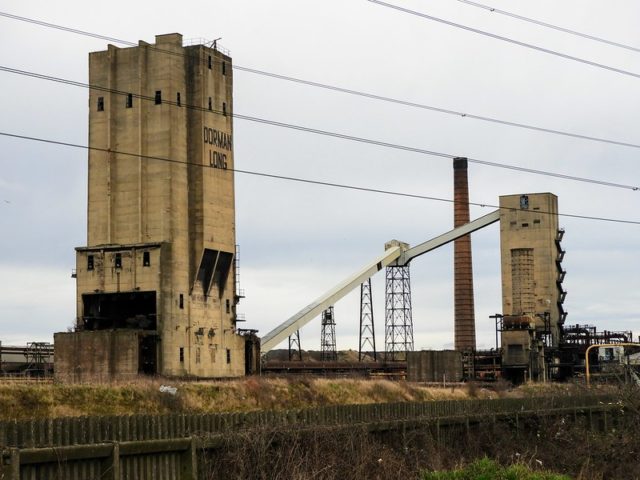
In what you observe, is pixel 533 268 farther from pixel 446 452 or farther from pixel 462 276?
pixel 446 452

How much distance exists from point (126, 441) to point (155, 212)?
43.3m

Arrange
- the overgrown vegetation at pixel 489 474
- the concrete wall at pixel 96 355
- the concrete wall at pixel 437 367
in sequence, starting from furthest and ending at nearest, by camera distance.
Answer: the concrete wall at pixel 437 367 → the concrete wall at pixel 96 355 → the overgrown vegetation at pixel 489 474

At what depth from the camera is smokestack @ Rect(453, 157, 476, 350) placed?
9388 centimetres

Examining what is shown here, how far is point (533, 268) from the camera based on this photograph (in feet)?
292

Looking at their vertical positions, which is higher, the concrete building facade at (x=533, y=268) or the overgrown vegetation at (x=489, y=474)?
the concrete building facade at (x=533, y=268)

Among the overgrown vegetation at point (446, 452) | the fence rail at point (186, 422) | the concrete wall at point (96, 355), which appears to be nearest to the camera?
the fence rail at point (186, 422)

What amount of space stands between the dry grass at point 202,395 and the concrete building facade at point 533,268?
60.3ft

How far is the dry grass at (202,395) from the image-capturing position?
42.5 metres

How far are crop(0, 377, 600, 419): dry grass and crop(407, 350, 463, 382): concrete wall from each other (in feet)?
55.8

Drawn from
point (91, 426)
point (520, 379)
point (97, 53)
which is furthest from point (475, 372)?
point (91, 426)

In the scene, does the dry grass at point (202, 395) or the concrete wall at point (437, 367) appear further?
the concrete wall at point (437, 367)

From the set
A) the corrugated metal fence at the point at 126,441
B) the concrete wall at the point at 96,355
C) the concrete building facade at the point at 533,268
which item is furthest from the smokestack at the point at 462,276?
the corrugated metal fence at the point at 126,441

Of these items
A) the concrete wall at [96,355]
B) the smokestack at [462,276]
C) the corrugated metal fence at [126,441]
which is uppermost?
the smokestack at [462,276]

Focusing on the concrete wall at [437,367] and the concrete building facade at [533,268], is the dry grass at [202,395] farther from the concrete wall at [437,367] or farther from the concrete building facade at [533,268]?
the concrete building facade at [533,268]
